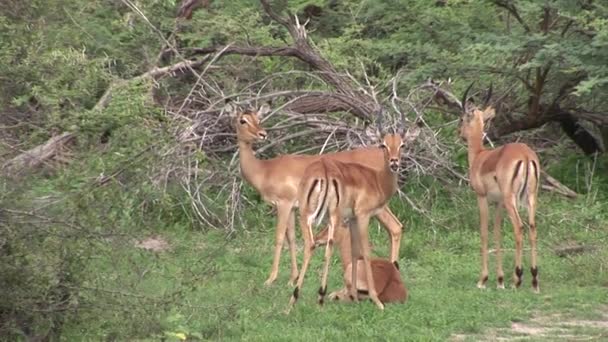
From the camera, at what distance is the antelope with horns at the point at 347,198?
9695 millimetres

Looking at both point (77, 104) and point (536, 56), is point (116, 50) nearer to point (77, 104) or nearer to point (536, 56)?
point (77, 104)

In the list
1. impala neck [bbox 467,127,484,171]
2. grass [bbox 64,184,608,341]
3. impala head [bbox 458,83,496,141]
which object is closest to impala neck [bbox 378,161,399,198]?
grass [bbox 64,184,608,341]

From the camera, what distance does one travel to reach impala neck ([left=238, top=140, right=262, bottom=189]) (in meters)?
12.1

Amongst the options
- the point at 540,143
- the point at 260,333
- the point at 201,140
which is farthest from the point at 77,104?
the point at 540,143

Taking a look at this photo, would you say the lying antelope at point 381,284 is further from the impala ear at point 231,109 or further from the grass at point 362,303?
the impala ear at point 231,109

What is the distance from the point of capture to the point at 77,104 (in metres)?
11.9

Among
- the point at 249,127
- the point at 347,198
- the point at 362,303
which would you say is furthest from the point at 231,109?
the point at 362,303

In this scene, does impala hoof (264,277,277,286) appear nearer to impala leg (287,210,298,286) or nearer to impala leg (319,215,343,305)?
impala leg (287,210,298,286)

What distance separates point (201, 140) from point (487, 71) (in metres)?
3.60

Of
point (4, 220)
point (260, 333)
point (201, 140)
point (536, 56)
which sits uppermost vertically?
point (536, 56)

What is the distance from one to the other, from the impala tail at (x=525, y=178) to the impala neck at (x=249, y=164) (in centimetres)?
261

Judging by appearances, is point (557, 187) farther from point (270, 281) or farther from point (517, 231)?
point (270, 281)

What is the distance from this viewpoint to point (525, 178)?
1104cm

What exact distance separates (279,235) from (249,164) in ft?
2.73
